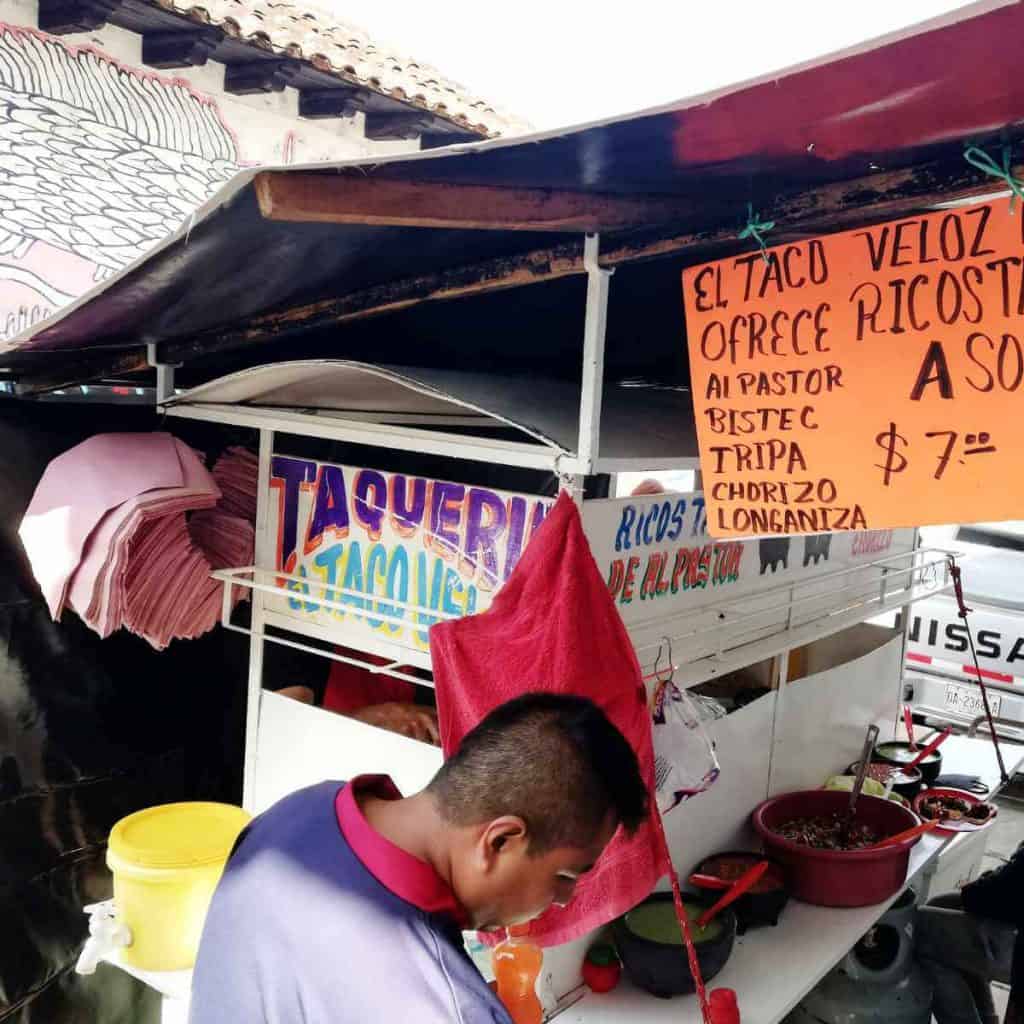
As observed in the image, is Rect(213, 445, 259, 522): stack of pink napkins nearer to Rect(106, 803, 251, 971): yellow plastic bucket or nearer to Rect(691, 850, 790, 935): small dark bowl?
Rect(106, 803, 251, 971): yellow plastic bucket

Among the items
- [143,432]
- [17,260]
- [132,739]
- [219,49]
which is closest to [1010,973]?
[132,739]

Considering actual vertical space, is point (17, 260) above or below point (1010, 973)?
above

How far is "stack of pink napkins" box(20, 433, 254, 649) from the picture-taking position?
9.08 feet

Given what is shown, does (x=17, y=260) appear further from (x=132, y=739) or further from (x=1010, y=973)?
(x=1010, y=973)

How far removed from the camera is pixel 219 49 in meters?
6.13

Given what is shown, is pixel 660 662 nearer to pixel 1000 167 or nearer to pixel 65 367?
pixel 1000 167

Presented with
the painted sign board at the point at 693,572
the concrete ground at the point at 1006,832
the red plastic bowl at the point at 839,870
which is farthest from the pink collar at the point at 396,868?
the concrete ground at the point at 1006,832

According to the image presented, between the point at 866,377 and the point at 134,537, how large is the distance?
6.72 ft

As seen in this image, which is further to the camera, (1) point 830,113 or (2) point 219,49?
(2) point 219,49

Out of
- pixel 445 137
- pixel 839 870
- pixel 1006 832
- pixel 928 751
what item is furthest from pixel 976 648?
pixel 445 137

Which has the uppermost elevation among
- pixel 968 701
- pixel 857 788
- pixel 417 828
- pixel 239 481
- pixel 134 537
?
pixel 239 481

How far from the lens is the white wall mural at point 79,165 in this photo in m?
5.24

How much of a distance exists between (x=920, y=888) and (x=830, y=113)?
3.54 m

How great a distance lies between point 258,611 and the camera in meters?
3.09
